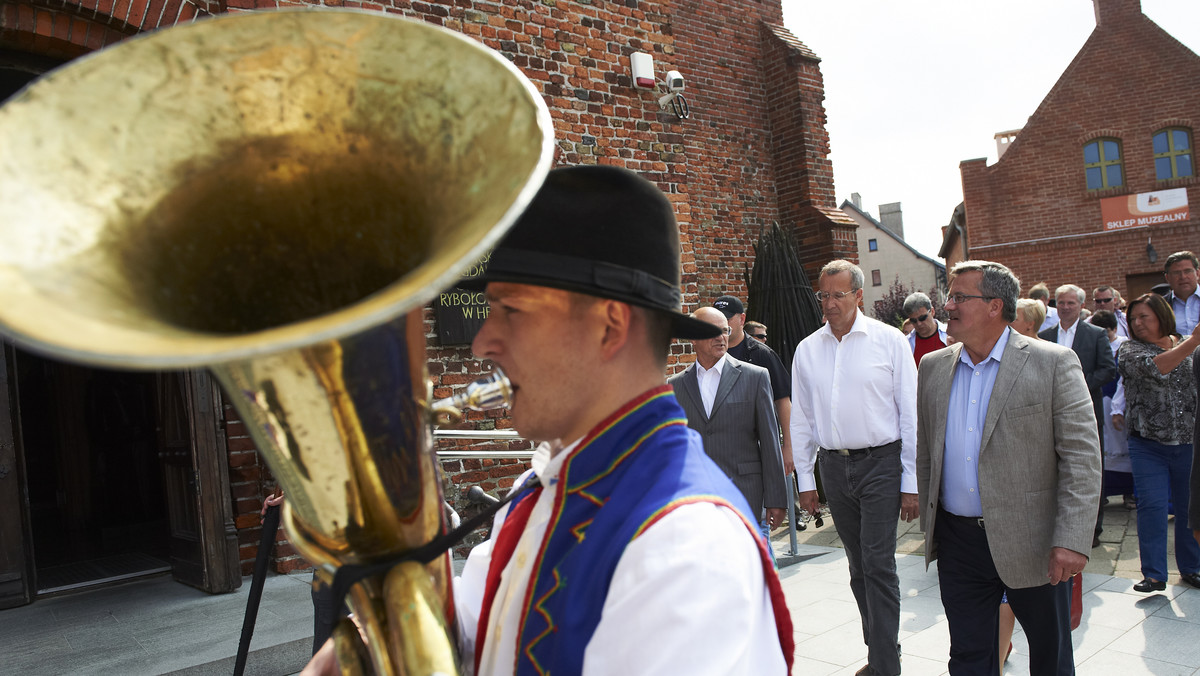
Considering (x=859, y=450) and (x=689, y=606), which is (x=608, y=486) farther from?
(x=859, y=450)

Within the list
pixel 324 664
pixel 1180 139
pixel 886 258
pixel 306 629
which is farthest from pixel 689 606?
pixel 886 258

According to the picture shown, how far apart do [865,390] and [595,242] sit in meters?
3.43

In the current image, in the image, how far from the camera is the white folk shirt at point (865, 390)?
13.9 ft

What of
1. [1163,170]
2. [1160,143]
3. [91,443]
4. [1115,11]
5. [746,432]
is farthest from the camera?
[1115,11]

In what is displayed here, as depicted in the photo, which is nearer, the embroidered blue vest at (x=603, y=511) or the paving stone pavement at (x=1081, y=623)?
the embroidered blue vest at (x=603, y=511)

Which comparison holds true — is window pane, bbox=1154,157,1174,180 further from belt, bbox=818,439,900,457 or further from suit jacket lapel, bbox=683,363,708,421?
suit jacket lapel, bbox=683,363,708,421

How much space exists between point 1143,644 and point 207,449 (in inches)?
225

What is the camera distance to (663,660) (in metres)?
0.92

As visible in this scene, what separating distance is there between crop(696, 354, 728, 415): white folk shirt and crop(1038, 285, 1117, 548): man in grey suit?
10.5 feet

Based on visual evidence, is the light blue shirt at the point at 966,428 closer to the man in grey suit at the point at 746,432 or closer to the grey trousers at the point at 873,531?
the grey trousers at the point at 873,531

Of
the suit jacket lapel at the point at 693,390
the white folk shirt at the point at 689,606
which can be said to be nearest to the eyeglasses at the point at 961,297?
the suit jacket lapel at the point at 693,390

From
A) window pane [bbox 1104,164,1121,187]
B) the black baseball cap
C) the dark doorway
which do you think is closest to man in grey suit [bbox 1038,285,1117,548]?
the black baseball cap

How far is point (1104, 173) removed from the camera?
21.5 m

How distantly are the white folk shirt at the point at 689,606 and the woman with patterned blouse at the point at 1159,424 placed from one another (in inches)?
204
